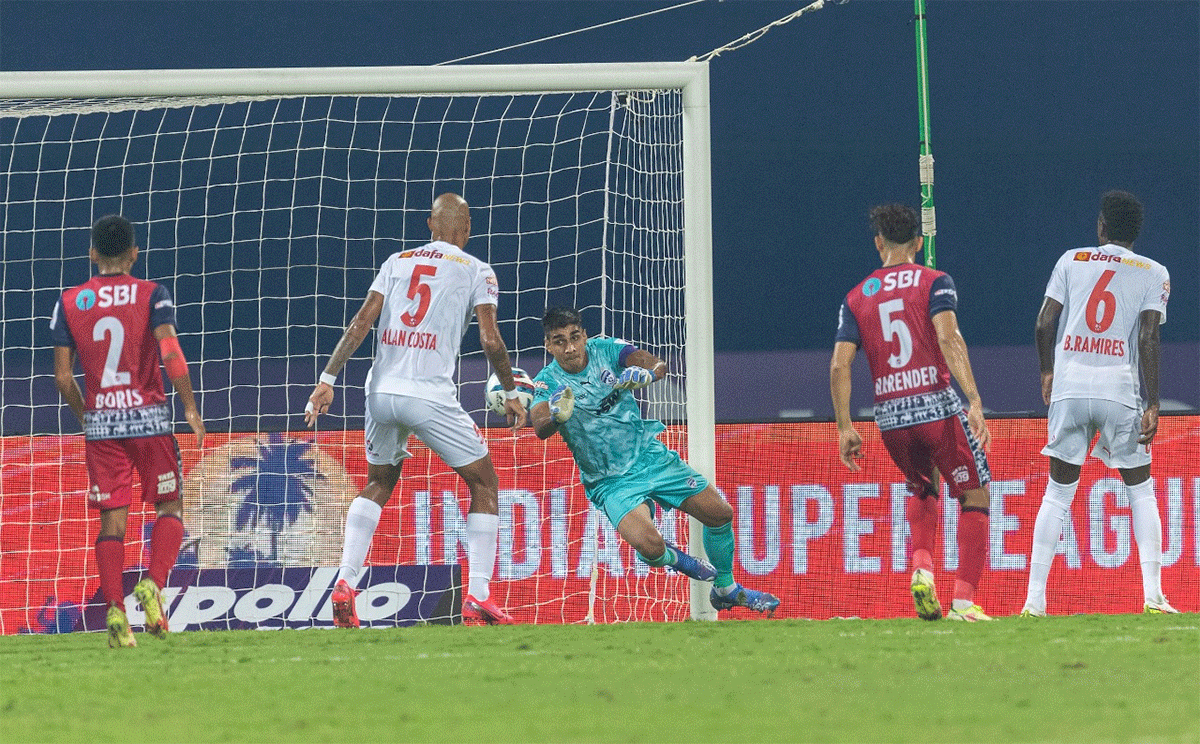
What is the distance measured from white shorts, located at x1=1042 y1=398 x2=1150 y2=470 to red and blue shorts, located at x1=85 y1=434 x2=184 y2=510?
374cm

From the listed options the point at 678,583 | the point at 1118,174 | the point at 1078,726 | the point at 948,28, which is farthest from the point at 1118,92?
the point at 1078,726

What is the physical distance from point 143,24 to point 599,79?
913 centimetres

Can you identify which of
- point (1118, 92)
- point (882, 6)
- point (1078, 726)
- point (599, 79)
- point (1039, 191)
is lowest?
point (1078, 726)

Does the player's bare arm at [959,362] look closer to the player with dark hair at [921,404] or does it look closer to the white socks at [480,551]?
the player with dark hair at [921,404]

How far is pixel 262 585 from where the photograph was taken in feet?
23.8

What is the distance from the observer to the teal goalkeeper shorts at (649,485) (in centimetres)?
663

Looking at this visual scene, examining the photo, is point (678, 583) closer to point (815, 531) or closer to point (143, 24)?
point (815, 531)

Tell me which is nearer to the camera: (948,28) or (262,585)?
(262,585)

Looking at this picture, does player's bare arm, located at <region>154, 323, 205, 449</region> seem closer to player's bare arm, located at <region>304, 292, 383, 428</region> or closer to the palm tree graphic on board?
player's bare arm, located at <region>304, 292, 383, 428</region>

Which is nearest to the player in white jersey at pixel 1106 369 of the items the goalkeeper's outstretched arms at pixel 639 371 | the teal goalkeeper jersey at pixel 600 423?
the goalkeeper's outstretched arms at pixel 639 371

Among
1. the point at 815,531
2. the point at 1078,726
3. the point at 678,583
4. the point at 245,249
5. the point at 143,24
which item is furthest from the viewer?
the point at 143,24

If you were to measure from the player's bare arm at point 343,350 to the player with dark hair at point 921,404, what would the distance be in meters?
2.01

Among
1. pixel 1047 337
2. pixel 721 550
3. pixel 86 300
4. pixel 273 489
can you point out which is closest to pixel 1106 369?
pixel 1047 337

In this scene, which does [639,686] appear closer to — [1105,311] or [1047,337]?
[1047,337]
